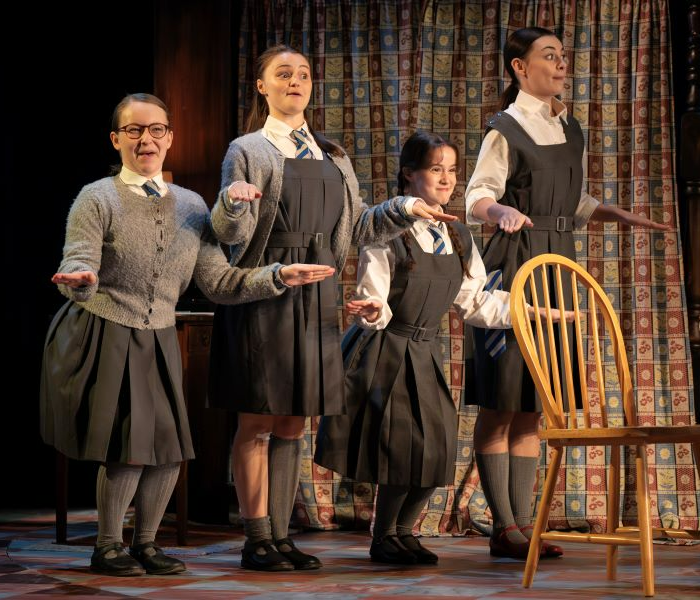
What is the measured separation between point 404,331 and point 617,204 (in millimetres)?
1465

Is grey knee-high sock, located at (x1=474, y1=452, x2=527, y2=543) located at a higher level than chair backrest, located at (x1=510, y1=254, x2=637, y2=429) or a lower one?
lower

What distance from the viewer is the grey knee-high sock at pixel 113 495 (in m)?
3.20

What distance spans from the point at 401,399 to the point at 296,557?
55 cm

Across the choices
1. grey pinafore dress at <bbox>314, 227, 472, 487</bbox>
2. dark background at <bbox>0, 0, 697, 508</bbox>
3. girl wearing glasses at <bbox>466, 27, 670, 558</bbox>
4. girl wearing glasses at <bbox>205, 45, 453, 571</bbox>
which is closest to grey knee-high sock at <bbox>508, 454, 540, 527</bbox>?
girl wearing glasses at <bbox>466, 27, 670, 558</bbox>

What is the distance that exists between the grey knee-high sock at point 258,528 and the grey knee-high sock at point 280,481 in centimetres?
5

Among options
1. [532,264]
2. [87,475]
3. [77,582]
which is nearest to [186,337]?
[87,475]

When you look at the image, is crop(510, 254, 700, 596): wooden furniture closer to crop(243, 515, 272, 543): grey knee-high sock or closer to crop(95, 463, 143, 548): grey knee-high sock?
crop(243, 515, 272, 543): grey knee-high sock

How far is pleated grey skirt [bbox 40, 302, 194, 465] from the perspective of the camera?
124 inches

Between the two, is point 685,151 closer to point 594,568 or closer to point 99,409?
point 594,568

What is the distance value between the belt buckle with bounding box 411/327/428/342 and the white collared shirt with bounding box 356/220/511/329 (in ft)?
0.39

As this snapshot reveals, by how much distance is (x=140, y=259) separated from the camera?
323 centimetres

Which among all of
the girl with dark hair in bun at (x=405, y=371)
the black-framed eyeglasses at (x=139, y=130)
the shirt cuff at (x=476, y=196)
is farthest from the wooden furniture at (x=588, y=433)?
the black-framed eyeglasses at (x=139, y=130)

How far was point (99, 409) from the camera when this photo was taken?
3145 millimetres

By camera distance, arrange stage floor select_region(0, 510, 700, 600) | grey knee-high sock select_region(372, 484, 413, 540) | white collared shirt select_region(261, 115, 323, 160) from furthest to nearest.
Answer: grey knee-high sock select_region(372, 484, 413, 540)
white collared shirt select_region(261, 115, 323, 160)
stage floor select_region(0, 510, 700, 600)
